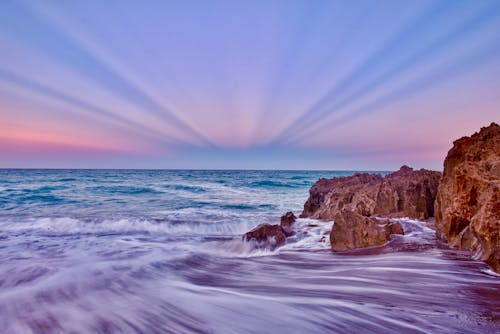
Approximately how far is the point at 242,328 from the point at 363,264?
2.57m

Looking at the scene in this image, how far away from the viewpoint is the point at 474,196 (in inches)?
192

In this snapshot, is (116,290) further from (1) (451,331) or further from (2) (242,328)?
(1) (451,331)

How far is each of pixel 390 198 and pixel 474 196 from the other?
421cm

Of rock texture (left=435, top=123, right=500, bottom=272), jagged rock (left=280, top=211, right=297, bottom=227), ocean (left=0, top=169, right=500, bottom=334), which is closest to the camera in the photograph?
ocean (left=0, top=169, right=500, bottom=334)

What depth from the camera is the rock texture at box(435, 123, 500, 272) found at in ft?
12.1

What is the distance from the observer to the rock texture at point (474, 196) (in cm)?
368

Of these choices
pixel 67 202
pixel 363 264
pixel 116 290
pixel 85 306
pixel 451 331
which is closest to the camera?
pixel 451 331

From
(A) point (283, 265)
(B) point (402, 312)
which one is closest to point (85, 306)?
(A) point (283, 265)

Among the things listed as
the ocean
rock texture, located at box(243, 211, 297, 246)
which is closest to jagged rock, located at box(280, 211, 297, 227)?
the ocean

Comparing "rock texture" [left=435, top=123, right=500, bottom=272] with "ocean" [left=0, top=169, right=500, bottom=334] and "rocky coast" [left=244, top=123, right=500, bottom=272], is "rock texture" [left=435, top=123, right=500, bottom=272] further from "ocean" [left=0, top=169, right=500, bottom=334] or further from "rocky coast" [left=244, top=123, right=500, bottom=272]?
"ocean" [left=0, top=169, right=500, bottom=334]

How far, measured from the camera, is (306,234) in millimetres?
7492

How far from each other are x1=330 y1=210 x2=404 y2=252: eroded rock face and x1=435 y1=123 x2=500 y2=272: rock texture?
3.68 feet

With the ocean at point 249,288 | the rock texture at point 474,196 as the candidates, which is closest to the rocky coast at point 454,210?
the rock texture at point 474,196

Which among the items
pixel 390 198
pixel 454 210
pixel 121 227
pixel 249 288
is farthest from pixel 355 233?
pixel 121 227
